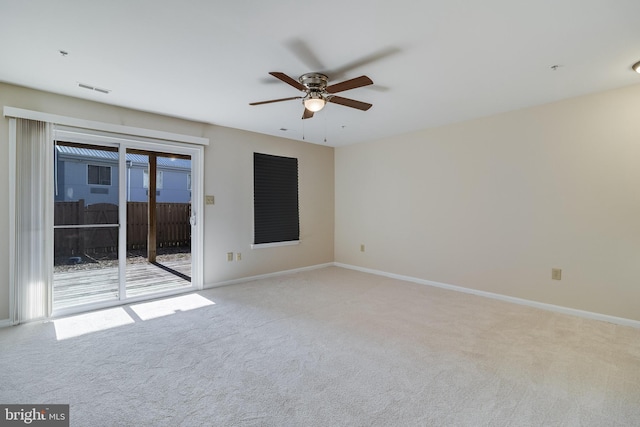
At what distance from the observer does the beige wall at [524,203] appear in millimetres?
3066

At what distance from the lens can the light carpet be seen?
1.73 m

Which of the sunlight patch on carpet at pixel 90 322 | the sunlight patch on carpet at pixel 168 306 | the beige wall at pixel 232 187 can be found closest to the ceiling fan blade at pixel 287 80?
→ the beige wall at pixel 232 187

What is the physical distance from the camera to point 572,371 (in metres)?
2.16

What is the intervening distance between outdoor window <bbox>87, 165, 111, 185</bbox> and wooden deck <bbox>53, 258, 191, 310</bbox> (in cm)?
107

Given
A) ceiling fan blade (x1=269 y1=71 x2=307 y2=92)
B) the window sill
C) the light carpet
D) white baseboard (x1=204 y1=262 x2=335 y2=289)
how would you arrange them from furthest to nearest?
the window sill < white baseboard (x1=204 y1=262 x2=335 y2=289) < ceiling fan blade (x1=269 y1=71 x2=307 y2=92) < the light carpet

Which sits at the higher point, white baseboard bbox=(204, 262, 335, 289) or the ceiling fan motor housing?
the ceiling fan motor housing

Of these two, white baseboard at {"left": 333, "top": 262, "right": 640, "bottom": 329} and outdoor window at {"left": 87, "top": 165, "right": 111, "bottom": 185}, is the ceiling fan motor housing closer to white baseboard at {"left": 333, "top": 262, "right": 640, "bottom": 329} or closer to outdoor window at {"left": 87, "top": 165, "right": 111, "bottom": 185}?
outdoor window at {"left": 87, "top": 165, "right": 111, "bottom": 185}

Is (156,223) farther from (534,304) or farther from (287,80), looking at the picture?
(534,304)

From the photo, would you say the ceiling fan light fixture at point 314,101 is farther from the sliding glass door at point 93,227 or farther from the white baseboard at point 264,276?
the white baseboard at point 264,276

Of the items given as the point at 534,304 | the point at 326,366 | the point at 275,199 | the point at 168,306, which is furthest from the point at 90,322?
the point at 534,304

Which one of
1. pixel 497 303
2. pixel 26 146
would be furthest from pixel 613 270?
pixel 26 146

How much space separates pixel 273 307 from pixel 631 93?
14.2ft

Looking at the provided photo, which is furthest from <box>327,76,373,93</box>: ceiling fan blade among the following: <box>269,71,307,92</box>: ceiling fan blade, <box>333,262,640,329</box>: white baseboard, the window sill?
<box>333,262,640,329</box>: white baseboard

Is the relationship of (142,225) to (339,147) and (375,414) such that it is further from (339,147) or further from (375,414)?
(375,414)
